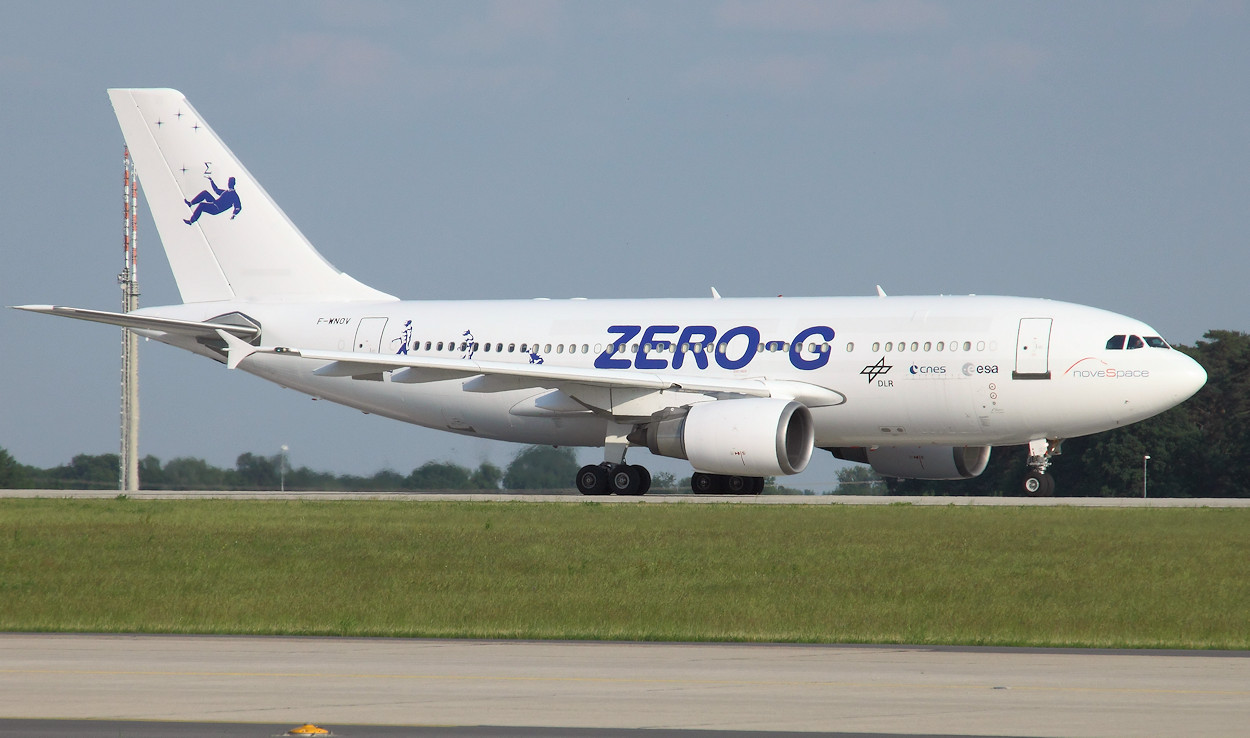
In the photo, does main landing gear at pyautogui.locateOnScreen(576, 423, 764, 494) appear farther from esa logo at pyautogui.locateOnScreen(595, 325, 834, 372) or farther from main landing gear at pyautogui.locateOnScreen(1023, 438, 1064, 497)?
main landing gear at pyautogui.locateOnScreen(1023, 438, 1064, 497)

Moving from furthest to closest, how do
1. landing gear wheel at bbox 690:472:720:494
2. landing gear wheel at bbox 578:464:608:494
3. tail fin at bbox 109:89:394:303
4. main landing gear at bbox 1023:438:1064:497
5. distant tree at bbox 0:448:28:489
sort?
distant tree at bbox 0:448:28:489 → tail fin at bbox 109:89:394:303 → landing gear wheel at bbox 690:472:720:494 → landing gear wheel at bbox 578:464:608:494 → main landing gear at bbox 1023:438:1064:497

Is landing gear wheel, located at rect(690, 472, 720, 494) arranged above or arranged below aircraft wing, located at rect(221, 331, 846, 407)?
below

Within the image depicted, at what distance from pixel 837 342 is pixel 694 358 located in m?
3.00

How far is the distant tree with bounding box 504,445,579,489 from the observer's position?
39750mm

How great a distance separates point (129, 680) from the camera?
934 cm

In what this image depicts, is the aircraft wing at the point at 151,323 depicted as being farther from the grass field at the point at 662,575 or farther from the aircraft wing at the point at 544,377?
the grass field at the point at 662,575

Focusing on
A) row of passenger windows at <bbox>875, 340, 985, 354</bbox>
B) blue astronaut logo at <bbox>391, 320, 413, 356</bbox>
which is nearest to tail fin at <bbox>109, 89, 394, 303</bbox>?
blue astronaut logo at <bbox>391, 320, 413, 356</bbox>

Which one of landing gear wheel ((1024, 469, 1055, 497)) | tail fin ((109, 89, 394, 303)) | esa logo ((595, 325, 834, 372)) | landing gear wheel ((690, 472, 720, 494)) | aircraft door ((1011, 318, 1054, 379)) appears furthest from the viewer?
tail fin ((109, 89, 394, 303))

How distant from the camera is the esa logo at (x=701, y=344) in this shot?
29.2 meters

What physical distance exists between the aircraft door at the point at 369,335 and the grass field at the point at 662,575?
979 cm

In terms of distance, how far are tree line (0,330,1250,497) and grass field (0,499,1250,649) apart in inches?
591

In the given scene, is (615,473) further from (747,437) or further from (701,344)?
(747,437)

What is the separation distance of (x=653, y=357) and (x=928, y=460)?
6.47 metres

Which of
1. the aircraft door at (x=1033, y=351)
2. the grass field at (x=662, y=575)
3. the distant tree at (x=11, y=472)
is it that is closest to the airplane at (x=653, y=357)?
the aircraft door at (x=1033, y=351)
